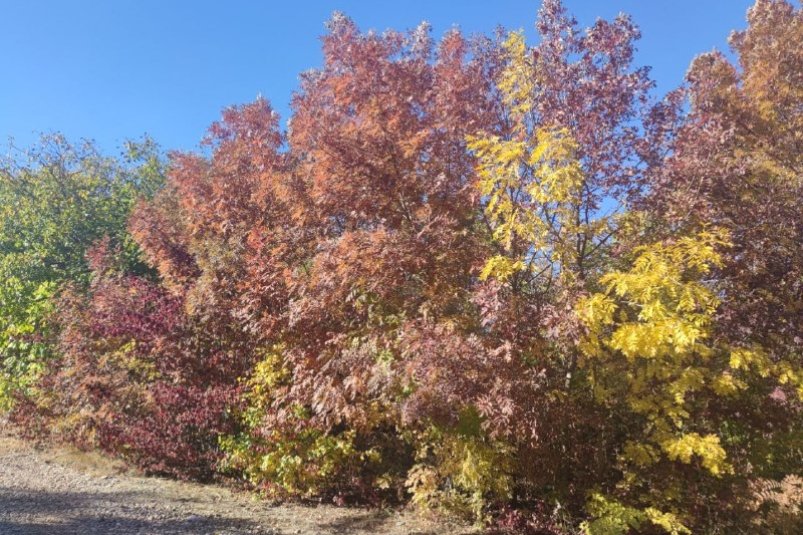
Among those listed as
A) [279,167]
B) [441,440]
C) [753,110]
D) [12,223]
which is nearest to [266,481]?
[441,440]

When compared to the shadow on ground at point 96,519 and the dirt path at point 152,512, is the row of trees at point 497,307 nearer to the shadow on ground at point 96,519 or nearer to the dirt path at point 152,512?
the dirt path at point 152,512

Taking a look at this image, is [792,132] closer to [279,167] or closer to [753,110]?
[753,110]

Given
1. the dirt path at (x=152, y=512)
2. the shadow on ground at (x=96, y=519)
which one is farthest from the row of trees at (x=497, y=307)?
the shadow on ground at (x=96, y=519)

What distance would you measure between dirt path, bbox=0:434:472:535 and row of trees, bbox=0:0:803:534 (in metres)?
0.38

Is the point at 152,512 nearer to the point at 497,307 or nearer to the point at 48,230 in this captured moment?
the point at 497,307

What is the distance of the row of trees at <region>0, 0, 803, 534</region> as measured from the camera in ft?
16.0

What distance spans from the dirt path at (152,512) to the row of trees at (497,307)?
375 millimetres

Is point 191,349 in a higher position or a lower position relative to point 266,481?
higher

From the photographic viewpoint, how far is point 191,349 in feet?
25.2

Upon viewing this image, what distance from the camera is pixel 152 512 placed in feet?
23.6

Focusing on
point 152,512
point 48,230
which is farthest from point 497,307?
point 48,230

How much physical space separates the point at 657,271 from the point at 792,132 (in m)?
5.44

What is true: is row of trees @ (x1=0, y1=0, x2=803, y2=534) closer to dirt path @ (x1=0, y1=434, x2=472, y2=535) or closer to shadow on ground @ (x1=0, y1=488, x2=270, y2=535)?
dirt path @ (x1=0, y1=434, x2=472, y2=535)

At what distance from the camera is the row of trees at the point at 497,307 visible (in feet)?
16.0
